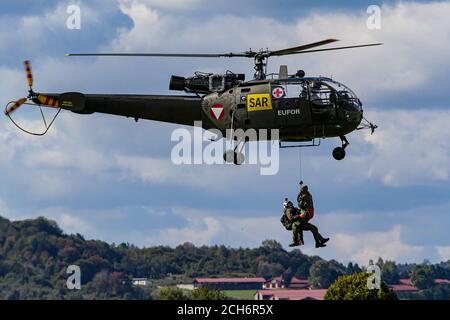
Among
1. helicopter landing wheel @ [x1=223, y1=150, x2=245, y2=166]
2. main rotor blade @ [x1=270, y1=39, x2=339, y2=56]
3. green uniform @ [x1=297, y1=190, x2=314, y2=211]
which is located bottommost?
green uniform @ [x1=297, y1=190, x2=314, y2=211]

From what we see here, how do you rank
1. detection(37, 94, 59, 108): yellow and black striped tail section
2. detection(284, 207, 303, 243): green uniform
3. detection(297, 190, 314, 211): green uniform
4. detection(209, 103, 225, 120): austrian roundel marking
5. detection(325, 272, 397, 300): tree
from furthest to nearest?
detection(325, 272, 397, 300): tree
detection(37, 94, 59, 108): yellow and black striped tail section
detection(209, 103, 225, 120): austrian roundel marking
detection(284, 207, 303, 243): green uniform
detection(297, 190, 314, 211): green uniform

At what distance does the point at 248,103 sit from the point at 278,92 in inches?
67.2

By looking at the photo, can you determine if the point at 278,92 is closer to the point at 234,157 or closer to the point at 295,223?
the point at 234,157

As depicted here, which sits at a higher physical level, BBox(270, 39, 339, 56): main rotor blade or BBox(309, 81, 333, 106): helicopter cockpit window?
BBox(270, 39, 339, 56): main rotor blade

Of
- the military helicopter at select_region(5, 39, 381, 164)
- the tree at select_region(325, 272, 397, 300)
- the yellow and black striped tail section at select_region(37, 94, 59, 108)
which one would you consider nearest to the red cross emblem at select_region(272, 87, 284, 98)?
the military helicopter at select_region(5, 39, 381, 164)

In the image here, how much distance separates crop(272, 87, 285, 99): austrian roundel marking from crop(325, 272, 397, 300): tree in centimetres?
5779

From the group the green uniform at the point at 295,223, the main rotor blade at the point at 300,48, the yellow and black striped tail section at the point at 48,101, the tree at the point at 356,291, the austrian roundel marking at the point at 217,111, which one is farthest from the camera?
the tree at the point at 356,291

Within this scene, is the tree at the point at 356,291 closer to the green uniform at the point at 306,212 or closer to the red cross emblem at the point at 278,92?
the red cross emblem at the point at 278,92

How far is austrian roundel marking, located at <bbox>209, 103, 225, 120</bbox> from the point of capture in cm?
5972

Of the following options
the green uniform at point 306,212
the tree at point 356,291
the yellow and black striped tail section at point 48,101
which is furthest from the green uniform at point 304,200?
the tree at point 356,291

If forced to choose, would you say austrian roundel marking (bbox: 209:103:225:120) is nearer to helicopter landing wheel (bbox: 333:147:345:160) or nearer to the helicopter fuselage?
the helicopter fuselage

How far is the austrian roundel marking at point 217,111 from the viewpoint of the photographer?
196ft

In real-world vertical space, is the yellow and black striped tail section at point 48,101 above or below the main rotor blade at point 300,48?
below
